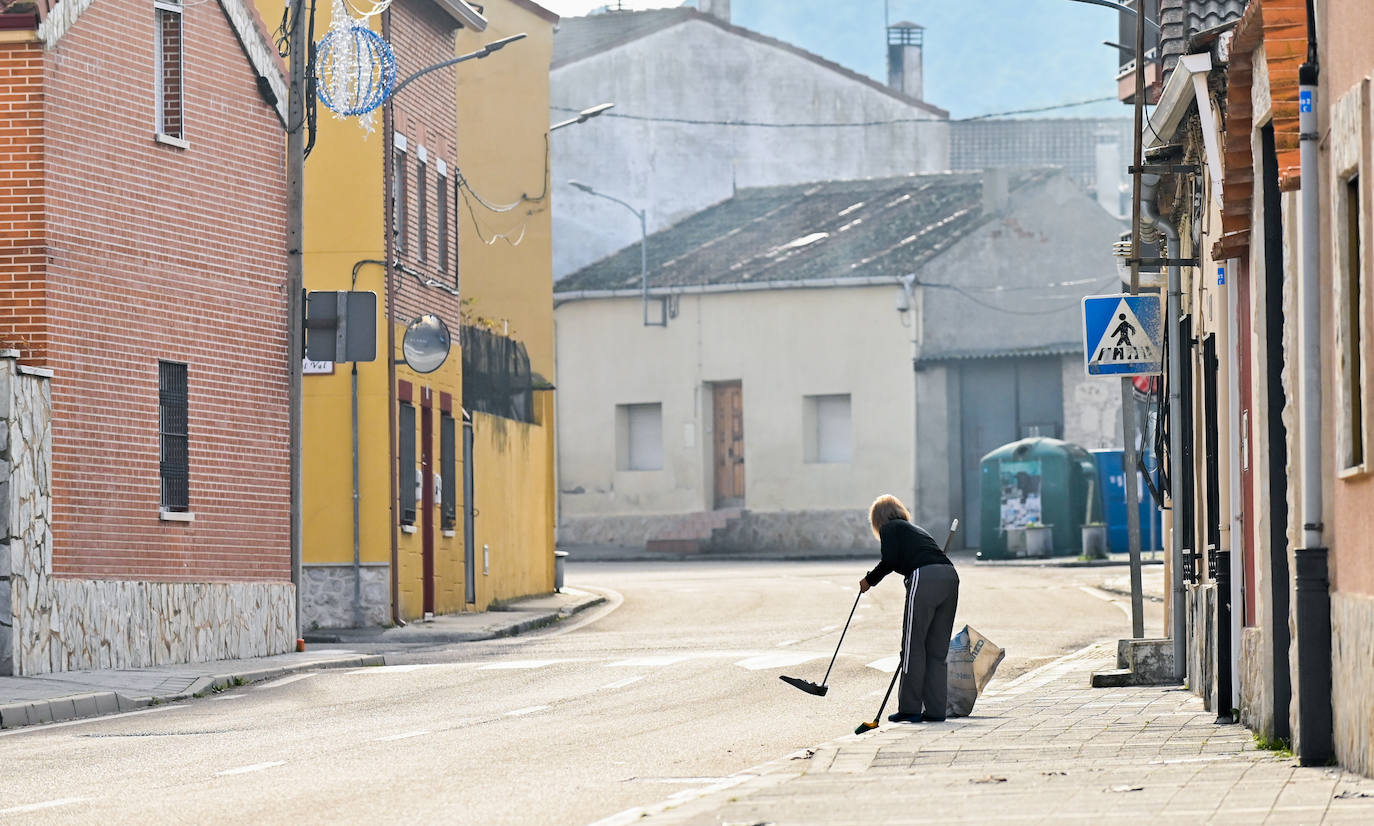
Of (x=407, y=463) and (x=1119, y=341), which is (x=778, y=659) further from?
(x=407, y=463)

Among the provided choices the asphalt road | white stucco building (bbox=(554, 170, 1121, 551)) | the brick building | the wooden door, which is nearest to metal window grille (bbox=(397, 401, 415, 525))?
the asphalt road

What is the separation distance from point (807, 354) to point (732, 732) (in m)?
40.1

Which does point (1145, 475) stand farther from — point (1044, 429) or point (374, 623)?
point (1044, 429)

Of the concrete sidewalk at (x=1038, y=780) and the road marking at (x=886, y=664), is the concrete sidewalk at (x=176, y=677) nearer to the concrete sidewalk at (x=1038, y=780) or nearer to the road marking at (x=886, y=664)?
the road marking at (x=886, y=664)

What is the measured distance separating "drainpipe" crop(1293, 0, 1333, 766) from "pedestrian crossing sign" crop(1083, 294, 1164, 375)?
20.9 feet

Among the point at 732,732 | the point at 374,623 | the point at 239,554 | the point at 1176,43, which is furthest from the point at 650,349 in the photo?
the point at 732,732

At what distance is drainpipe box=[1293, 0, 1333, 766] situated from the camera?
1043 cm

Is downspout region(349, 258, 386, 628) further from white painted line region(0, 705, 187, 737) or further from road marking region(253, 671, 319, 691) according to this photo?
white painted line region(0, 705, 187, 737)

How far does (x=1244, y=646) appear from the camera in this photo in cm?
1291

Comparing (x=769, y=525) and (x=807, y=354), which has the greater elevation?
(x=807, y=354)

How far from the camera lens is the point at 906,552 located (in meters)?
14.2

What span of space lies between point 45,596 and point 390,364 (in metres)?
9.12

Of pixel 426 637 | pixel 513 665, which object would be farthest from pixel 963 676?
pixel 426 637

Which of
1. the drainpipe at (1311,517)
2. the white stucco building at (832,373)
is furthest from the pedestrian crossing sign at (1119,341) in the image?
the white stucco building at (832,373)
